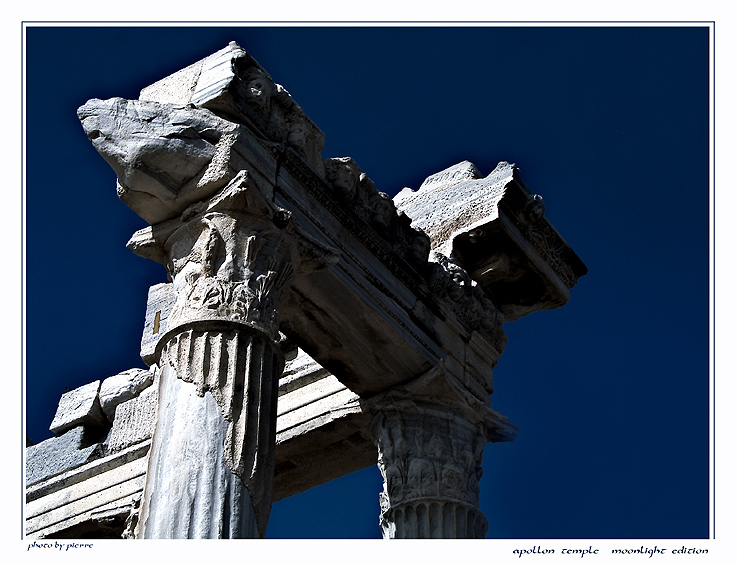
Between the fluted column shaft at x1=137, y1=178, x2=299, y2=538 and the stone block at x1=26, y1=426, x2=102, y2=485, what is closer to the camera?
the fluted column shaft at x1=137, y1=178, x2=299, y2=538

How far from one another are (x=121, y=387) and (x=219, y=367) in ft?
23.7

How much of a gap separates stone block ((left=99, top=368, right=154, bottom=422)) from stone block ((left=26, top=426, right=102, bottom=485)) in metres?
0.46

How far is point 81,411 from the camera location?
51.3 feet

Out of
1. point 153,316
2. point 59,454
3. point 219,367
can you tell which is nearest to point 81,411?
point 59,454

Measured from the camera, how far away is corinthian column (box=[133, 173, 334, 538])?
A: 8086 millimetres

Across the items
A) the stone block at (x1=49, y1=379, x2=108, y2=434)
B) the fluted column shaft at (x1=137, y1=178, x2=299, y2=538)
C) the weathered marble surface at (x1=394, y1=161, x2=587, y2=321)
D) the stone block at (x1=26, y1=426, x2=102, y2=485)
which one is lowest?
the fluted column shaft at (x1=137, y1=178, x2=299, y2=538)

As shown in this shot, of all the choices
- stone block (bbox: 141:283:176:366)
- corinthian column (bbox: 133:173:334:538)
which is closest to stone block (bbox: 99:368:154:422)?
stone block (bbox: 141:283:176:366)

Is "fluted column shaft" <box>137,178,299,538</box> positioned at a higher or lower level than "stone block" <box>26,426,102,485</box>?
lower

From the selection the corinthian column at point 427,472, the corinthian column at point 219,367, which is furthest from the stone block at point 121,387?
the corinthian column at point 219,367

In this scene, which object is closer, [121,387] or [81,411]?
[121,387]

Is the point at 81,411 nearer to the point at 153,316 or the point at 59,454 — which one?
the point at 59,454

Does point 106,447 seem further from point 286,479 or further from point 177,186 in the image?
point 177,186

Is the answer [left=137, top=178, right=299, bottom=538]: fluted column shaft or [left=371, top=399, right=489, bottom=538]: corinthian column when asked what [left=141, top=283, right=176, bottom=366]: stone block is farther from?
[left=137, top=178, right=299, bottom=538]: fluted column shaft
